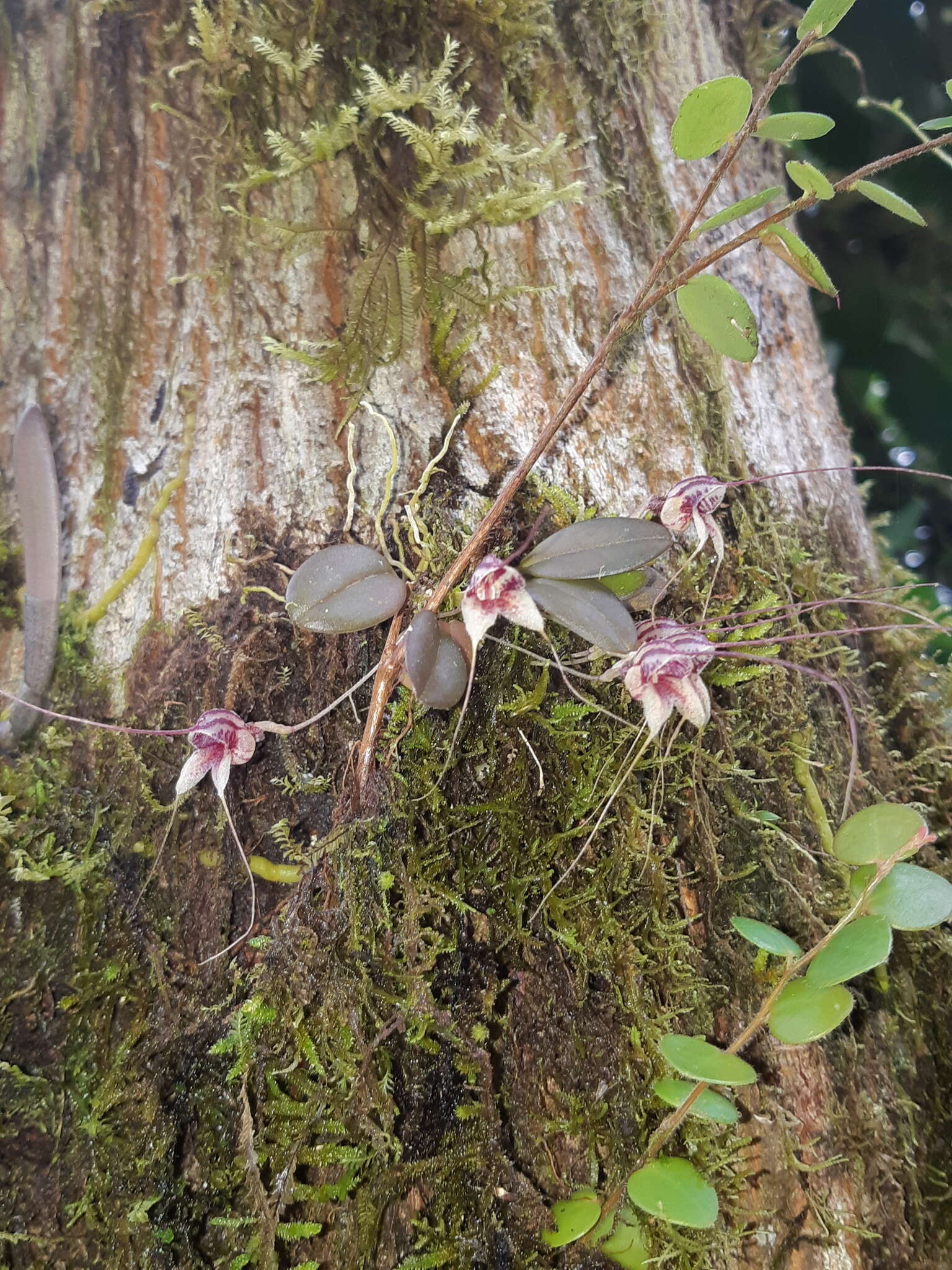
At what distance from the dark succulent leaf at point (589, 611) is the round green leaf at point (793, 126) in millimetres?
493

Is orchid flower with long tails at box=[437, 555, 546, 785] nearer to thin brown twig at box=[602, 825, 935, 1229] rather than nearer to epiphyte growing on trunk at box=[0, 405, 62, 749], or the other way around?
thin brown twig at box=[602, 825, 935, 1229]

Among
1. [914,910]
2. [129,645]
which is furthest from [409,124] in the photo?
[914,910]

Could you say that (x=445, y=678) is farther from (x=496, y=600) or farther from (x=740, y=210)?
(x=740, y=210)

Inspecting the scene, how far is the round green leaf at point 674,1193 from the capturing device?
0.68m

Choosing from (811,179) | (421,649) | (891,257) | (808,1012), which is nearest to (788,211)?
(811,179)

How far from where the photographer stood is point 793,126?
74cm

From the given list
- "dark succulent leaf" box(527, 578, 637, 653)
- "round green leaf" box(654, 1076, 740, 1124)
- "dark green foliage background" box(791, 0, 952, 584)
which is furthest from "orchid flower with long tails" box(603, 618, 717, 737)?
"dark green foliage background" box(791, 0, 952, 584)

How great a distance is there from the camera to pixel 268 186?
1.17m

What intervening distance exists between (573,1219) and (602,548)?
0.72 meters

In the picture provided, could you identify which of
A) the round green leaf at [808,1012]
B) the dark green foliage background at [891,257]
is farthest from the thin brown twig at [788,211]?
the dark green foliage background at [891,257]

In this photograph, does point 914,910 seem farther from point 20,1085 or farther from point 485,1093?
point 20,1085

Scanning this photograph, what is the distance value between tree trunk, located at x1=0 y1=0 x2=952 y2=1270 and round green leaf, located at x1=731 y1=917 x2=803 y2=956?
100mm

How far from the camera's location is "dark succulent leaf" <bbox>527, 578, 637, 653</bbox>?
2.62 feet

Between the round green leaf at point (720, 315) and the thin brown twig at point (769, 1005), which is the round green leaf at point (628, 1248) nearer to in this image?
the thin brown twig at point (769, 1005)
